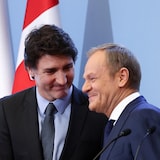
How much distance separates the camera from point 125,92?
1.46 meters

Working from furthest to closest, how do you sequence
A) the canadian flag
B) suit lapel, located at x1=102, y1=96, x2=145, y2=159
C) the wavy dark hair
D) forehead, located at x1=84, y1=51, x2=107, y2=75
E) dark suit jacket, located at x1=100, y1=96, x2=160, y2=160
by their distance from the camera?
the canadian flag, the wavy dark hair, forehead, located at x1=84, y1=51, x2=107, y2=75, suit lapel, located at x1=102, y1=96, x2=145, y2=159, dark suit jacket, located at x1=100, y1=96, x2=160, y2=160

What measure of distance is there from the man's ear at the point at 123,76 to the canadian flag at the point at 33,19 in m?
0.82

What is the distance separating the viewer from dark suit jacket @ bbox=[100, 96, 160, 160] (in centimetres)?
124

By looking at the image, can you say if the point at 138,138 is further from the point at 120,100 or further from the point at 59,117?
the point at 59,117

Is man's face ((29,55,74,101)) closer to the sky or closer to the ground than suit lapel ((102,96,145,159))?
closer to the sky

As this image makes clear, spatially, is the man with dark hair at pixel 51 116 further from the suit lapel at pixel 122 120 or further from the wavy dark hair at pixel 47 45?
the suit lapel at pixel 122 120

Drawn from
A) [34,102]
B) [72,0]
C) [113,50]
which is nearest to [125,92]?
[113,50]

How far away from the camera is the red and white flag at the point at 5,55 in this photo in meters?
2.25

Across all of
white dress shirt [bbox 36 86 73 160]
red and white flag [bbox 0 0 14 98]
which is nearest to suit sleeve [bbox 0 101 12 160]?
white dress shirt [bbox 36 86 73 160]

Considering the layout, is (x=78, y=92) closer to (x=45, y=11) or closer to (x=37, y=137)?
(x=37, y=137)

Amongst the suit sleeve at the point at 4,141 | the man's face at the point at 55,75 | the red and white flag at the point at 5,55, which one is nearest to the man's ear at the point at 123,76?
the man's face at the point at 55,75

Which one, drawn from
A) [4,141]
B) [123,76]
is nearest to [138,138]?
[123,76]

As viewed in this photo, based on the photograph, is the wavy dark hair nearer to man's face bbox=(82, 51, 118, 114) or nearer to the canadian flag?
man's face bbox=(82, 51, 118, 114)

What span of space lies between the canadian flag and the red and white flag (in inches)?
1.8
